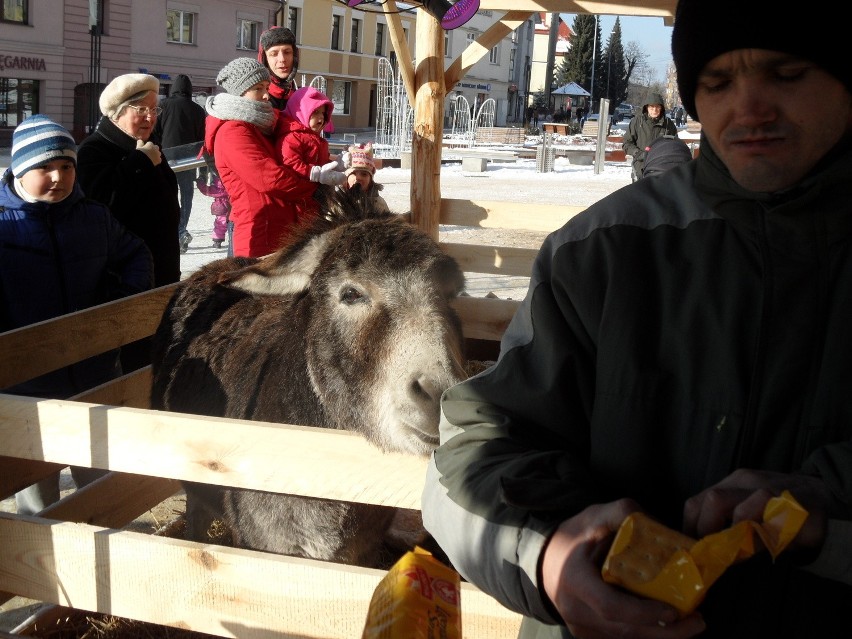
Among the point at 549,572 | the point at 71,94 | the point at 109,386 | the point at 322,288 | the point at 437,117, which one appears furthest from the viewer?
the point at 71,94

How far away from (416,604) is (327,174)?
4.26 meters

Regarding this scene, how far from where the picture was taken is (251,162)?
523cm

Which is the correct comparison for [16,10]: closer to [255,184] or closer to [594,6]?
[594,6]

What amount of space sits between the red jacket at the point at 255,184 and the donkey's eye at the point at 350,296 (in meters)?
2.32

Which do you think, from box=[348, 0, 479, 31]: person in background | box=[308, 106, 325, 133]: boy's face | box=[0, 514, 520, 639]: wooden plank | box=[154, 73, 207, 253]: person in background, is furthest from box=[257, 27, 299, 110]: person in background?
box=[0, 514, 520, 639]: wooden plank

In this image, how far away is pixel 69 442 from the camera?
97.4 inches

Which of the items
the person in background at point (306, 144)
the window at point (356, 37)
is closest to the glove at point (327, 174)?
the person in background at point (306, 144)

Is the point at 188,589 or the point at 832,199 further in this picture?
the point at 188,589

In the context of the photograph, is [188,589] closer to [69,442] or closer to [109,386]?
[69,442]

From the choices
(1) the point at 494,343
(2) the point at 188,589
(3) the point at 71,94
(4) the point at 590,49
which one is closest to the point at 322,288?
(2) the point at 188,589

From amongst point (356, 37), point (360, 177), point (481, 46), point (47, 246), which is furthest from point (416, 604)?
point (356, 37)

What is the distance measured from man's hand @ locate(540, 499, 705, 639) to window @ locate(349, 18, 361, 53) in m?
52.8

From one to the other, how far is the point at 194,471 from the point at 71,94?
112 ft

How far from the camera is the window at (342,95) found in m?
50.7
